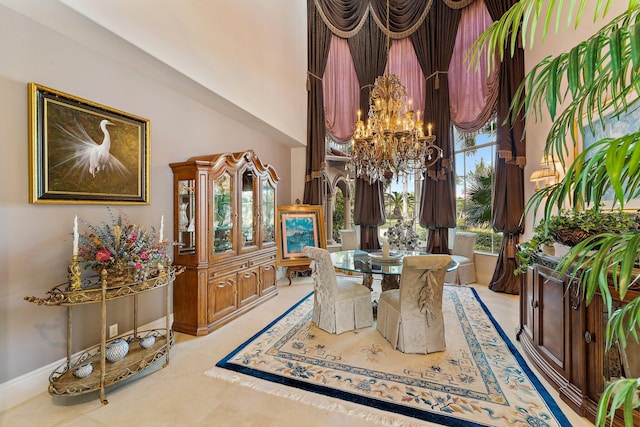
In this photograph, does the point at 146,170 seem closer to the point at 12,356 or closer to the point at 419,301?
the point at 12,356

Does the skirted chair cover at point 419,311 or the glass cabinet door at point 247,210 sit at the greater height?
the glass cabinet door at point 247,210

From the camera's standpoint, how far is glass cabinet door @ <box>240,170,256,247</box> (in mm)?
3766

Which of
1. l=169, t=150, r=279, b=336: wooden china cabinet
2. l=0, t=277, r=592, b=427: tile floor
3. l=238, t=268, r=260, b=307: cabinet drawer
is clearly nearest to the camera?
l=0, t=277, r=592, b=427: tile floor

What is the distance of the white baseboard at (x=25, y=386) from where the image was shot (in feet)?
6.46

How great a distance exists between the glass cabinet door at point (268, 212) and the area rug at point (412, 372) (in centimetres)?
150

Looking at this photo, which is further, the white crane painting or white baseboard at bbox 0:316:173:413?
the white crane painting

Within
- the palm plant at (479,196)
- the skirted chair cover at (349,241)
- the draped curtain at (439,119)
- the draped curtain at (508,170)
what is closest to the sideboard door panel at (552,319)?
the draped curtain at (508,170)

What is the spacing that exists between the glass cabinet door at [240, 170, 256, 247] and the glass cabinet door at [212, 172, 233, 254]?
0.19 metres

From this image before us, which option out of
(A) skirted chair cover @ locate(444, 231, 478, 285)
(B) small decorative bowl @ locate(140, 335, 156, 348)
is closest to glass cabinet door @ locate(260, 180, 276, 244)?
(B) small decorative bowl @ locate(140, 335, 156, 348)

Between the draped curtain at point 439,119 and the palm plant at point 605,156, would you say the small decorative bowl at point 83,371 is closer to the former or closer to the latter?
the palm plant at point 605,156

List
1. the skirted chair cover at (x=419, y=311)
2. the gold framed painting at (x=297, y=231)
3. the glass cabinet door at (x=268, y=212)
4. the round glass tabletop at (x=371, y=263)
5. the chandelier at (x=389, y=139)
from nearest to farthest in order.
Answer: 1. the skirted chair cover at (x=419, y=311)
2. the round glass tabletop at (x=371, y=263)
3. the chandelier at (x=389, y=139)
4. the glass cabinet door at (x=268, y=212)
5. the gold framed painting at (x=297, y=231)

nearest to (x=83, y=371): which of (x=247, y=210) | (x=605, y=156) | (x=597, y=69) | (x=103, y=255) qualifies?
(x=103, y=255)

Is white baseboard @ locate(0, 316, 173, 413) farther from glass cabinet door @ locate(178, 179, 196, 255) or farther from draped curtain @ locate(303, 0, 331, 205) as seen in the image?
draped curtain @ locate(303, 0, 331, 205)

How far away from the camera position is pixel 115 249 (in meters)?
2.25
